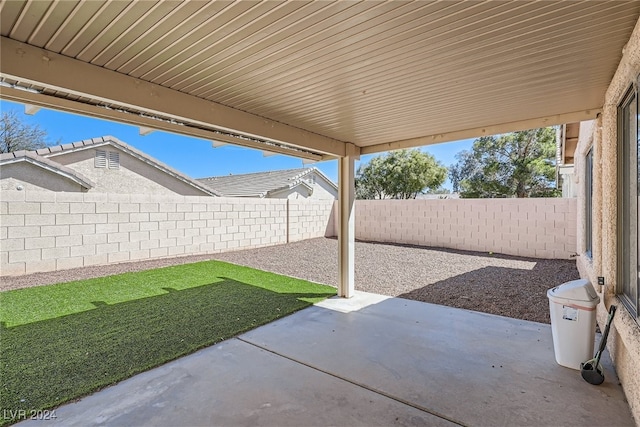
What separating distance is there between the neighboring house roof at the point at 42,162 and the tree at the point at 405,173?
1679cm

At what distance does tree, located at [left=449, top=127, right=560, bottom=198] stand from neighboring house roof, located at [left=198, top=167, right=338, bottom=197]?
10316 millimetres

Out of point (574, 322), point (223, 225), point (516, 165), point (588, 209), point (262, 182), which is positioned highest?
point (516, 165)

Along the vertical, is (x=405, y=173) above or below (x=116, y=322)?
above

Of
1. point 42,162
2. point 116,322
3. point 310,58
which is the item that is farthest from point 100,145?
point 310,58

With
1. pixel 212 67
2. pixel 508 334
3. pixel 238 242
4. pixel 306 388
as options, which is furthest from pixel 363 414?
pixel 238 242

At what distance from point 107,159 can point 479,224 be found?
14.2 metres

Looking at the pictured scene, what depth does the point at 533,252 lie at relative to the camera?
31.8ft

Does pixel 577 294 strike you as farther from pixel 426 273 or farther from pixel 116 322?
pixel 116 322

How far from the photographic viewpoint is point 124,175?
13000mm

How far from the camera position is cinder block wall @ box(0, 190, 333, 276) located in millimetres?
6727

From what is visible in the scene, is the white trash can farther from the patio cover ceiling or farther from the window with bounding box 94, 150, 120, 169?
the window with bounding box 94, 150, 120, 169

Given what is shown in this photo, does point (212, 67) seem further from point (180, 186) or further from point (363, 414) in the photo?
point (180, 186)

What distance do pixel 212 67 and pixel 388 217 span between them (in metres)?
10.9

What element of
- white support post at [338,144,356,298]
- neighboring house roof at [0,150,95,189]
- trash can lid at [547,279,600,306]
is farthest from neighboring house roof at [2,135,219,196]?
trash can lid at [547,279,600,306]
